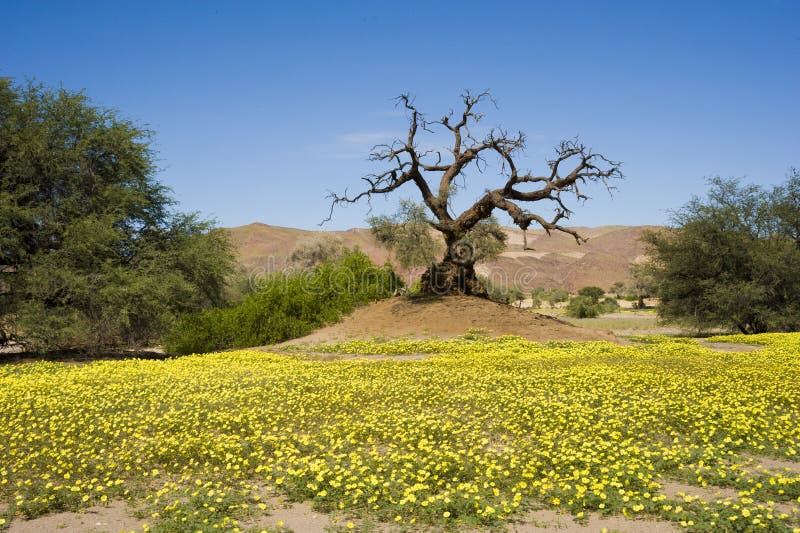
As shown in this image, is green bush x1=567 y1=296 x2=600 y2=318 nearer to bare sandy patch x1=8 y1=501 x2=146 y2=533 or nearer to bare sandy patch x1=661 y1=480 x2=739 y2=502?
bare sandy patch x1=661 y1=480 x2=739 y2=502

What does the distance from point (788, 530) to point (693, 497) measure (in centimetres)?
88

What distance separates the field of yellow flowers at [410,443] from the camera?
6434mm

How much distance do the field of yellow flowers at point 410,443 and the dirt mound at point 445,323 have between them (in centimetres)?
927

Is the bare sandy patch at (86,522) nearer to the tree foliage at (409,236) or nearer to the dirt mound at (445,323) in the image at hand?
the dirt mound at (445,323)

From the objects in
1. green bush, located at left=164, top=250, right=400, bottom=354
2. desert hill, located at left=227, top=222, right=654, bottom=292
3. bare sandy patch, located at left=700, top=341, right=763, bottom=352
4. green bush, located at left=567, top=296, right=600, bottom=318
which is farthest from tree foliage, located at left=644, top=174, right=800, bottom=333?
desert hill, located at left=227, top=222, right=654, bottom=292

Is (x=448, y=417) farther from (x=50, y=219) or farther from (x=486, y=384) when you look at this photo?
(x=50, y=219)

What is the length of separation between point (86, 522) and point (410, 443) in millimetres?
4133

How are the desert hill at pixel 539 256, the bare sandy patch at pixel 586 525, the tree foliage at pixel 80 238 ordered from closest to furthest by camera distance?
the bare sandy patch at pixel 586 525 < the tree foliage at pixel 80 238 < the desert hill at pixel 539 256

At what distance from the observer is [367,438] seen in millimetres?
8836

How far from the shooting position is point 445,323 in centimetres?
2528

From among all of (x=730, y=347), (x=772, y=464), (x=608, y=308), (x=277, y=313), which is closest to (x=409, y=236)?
(x=277, y=313)

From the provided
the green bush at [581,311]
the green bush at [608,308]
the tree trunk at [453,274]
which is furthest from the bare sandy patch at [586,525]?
the green bush at [608,308]

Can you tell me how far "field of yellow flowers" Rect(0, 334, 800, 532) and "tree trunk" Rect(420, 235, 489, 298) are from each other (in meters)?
13.8

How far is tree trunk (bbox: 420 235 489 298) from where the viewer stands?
2870 centimetres
